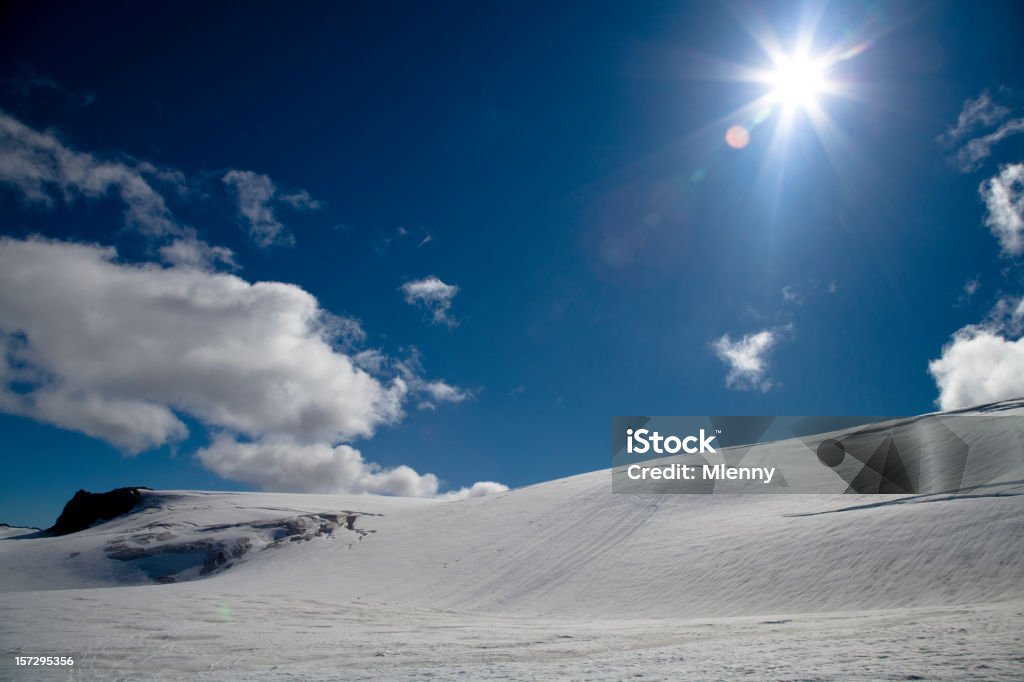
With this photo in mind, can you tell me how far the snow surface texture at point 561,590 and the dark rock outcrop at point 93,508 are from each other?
22.9 feet

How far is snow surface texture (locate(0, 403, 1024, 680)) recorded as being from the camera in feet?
31.5

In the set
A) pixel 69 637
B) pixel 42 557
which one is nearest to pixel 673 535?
pixel 69 637

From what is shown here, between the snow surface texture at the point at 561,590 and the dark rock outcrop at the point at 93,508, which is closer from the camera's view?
the snow surface texture at the point at 561,590

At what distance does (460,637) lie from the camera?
13070 millimetres

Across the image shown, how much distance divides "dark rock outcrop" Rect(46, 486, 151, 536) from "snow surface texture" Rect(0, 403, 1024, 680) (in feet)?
22.9

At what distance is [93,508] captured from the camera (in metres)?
44.0

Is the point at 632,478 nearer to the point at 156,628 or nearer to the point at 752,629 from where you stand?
the point at 752,629

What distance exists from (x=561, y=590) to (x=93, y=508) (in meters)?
43.2

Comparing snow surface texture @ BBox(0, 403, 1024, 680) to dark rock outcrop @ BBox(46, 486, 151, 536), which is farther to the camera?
dark rock outcrop @ BBox(46, 486, 151, 536)

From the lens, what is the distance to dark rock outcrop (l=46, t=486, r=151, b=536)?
42.5 meters

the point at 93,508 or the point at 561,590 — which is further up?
the point at 93,508

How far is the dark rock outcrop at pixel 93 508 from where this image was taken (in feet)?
139

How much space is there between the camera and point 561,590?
67.5 feet

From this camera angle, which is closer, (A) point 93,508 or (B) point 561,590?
(B) point 561,590
